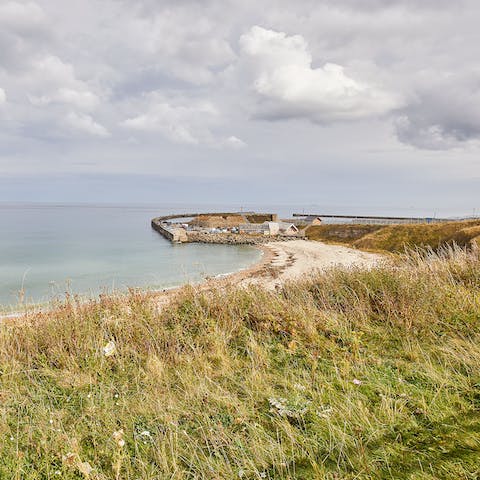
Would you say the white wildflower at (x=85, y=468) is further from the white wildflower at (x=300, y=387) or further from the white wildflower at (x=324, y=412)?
the white wildflower at (x=300, y=387)

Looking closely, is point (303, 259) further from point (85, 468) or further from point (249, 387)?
point (85, 468)

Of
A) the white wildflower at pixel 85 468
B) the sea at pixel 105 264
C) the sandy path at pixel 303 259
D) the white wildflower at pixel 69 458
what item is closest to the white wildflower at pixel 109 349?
the white wildflower at pixel 69 458

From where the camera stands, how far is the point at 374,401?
3.79 meters

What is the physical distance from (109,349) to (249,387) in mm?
2533

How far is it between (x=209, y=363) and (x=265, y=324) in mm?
1400

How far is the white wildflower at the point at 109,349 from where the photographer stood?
536 cm

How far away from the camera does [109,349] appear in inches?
214

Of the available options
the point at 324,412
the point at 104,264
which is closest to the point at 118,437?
the point at 324,412

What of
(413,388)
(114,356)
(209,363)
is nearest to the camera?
(413,388)

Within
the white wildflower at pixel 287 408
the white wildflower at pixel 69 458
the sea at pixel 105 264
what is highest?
the white wildflower at pixel 287 408

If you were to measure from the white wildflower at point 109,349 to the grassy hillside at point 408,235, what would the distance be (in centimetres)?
3680

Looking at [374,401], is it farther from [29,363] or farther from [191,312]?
[29,363]

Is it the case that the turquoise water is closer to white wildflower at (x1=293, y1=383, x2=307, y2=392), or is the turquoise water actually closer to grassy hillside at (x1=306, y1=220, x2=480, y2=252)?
white wildflower at (x1=293, y1=383, x2=307, y2=392)

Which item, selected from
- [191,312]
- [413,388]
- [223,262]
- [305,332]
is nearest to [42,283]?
[223,262]
